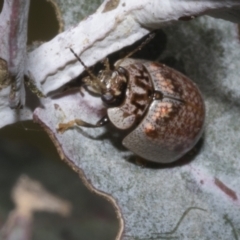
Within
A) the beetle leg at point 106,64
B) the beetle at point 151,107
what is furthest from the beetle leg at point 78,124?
the beetle leg at point 106,64

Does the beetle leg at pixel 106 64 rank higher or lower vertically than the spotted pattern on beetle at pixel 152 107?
higher

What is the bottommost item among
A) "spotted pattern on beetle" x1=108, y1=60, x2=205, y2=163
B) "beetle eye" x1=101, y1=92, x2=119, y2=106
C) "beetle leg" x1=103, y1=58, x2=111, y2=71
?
"spotted pattern on beetle" x1=108, y1=60, x2=205, y2=163

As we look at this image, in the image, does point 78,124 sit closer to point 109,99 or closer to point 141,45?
point 109,99

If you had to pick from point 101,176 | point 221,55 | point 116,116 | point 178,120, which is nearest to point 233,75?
point 221,55

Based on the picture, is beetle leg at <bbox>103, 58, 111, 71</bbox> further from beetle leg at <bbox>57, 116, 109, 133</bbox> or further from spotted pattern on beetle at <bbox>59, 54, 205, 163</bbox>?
beetle leg at <bbox>57, 116, 109, 133</bbox>

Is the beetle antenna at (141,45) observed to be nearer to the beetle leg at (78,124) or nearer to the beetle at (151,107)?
the beetle at (151,107)

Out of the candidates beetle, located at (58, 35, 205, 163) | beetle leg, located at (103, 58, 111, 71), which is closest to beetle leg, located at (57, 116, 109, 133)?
beetle, located at (58, 35, 205, 163)

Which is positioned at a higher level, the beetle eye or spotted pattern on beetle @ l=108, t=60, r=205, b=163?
the beetle eye

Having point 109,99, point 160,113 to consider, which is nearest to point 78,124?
point 109,99

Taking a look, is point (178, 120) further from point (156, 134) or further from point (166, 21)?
point (166, 21)
